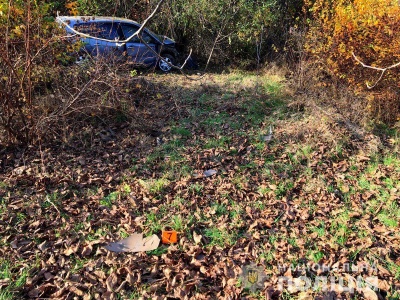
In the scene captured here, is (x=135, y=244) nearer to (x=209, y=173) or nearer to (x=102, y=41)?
(x=209, y=173)

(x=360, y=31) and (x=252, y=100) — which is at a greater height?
(x=360, y=31)

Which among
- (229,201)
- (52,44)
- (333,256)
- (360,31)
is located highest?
(360,31)

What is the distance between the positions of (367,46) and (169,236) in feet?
17.7

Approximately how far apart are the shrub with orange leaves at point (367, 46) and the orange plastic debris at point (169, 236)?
4801mm

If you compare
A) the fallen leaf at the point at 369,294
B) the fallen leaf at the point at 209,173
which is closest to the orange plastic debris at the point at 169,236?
the fallen leaf at the point at 209,173

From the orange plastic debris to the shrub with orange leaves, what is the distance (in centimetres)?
480

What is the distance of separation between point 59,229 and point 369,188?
4.00m

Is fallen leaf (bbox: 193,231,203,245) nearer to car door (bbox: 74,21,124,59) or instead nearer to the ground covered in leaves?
the ground covered in leaves

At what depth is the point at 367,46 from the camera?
6230 mm

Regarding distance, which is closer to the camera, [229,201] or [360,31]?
[229,201]

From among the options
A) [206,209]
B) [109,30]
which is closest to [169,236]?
[206,209]

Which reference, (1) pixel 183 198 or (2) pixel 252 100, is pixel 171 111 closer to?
(2) pixel 252 100

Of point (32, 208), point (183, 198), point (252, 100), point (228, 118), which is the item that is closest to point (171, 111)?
point (228, 118)

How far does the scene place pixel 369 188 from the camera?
14.7ft
